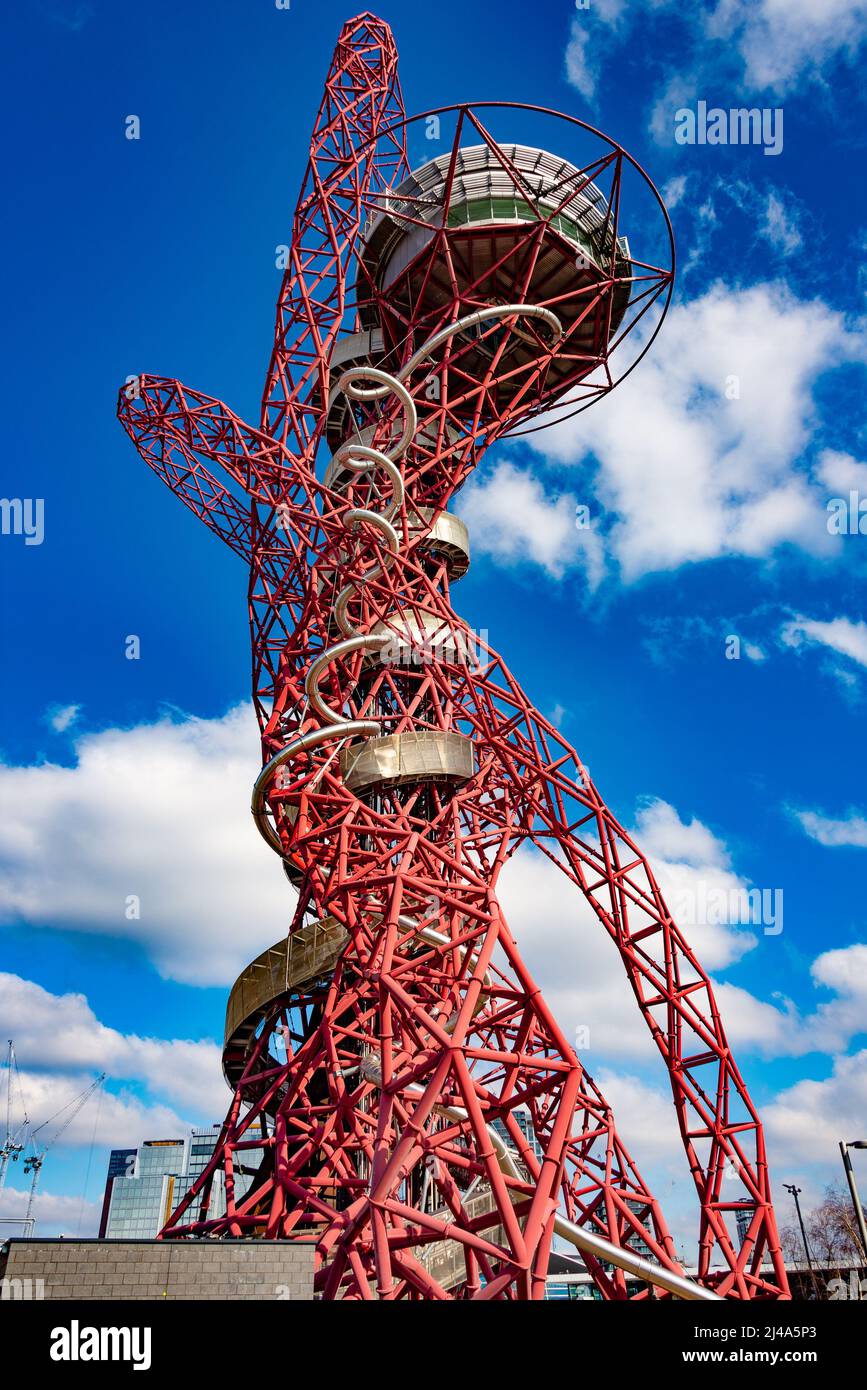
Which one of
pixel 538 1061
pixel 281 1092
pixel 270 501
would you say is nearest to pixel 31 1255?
pixel 538 1061

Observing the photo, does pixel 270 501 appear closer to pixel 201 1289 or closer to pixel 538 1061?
pixel 538 1061

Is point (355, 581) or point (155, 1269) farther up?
point (355, 581)

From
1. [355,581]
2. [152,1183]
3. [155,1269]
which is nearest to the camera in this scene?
[155,1269]

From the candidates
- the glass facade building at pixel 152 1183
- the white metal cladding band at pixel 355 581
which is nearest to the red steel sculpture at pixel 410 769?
the white metal cladding band at pixel 355 581

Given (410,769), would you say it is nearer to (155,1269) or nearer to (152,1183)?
(155,1269)

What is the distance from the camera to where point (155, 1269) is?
13.3 m

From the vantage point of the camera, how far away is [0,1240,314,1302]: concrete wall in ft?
42.9

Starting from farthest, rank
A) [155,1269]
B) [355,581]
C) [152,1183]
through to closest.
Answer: [152,1183] < [355,581] < [155,1269]

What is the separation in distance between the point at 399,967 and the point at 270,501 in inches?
652

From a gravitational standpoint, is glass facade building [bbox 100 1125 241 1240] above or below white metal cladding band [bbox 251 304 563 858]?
A: below

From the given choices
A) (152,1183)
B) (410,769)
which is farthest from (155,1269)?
(152,1183)

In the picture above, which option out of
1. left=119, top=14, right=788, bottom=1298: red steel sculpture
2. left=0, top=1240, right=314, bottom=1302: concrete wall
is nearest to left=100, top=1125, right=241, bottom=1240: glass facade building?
left=119, top=14, right=788, bottom=1298: red steel sculpture

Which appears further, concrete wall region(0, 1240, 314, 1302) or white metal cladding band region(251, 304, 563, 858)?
white metal cladding band region(251, 304, 563, 858)

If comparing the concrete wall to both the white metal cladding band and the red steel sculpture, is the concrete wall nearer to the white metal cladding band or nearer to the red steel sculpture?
the red steel sculpture
